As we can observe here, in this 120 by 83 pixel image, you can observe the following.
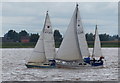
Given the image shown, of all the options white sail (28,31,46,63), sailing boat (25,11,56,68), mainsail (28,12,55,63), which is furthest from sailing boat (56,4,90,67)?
white sail (28,31,46,63)

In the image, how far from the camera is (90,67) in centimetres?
6250

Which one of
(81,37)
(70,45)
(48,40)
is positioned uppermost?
(81,37)

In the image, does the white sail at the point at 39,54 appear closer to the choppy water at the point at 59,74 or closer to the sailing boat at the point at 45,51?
the sailing boat at the point at 45,51

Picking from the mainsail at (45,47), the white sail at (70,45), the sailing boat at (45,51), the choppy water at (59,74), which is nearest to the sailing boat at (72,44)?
the white sail at (70,45)

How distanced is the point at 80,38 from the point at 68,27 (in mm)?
2466

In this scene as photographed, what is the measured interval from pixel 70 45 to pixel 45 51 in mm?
3930

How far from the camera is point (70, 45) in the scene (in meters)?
62.6

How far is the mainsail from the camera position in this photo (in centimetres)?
6284

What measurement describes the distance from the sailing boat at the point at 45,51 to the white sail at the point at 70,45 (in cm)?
190

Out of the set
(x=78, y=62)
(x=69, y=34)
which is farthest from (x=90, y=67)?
(x=69, y=34)

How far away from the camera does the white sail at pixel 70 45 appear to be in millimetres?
62153

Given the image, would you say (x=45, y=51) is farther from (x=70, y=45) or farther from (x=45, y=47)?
(x=70, y=45)

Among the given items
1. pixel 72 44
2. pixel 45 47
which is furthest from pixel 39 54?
pixel 72 44

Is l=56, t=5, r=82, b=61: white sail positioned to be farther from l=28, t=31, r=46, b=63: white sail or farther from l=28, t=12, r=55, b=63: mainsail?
l=28, t=31, r=46, b=63: white sail
